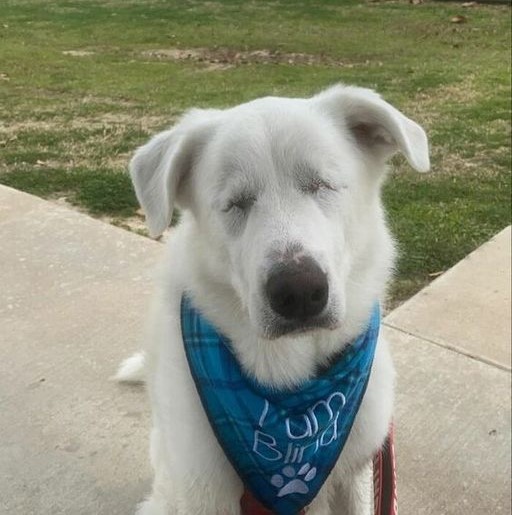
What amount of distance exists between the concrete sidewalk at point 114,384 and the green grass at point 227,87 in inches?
17.4

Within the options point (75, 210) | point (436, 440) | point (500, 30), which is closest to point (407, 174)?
point (75, 210)

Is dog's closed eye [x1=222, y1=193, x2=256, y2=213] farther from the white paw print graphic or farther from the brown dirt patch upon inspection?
the brown dirt patch

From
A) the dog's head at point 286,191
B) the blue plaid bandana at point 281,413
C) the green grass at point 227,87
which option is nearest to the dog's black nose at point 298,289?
the dog's head at point 286,191

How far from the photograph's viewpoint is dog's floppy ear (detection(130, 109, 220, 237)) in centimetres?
231

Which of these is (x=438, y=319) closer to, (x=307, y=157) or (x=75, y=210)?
(x=307, y=157)

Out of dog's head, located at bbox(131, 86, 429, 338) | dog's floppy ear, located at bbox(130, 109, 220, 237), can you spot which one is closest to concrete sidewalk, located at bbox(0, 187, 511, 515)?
dog's head, located at bbox(131, 86, 429, 338)

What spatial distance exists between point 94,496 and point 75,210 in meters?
2.76

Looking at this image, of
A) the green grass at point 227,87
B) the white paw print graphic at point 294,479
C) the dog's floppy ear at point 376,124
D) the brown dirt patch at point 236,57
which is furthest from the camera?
the brown dirt patch at point 236,57

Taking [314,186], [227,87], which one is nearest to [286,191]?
[314,186]

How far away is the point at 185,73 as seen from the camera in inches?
355

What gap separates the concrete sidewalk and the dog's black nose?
4.29 ft

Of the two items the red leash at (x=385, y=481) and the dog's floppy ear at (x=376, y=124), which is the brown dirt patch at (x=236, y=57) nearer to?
the dog's floppy ear at (x=376, y=124)

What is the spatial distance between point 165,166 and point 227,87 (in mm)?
6176

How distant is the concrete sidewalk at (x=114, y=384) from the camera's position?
303 cm
